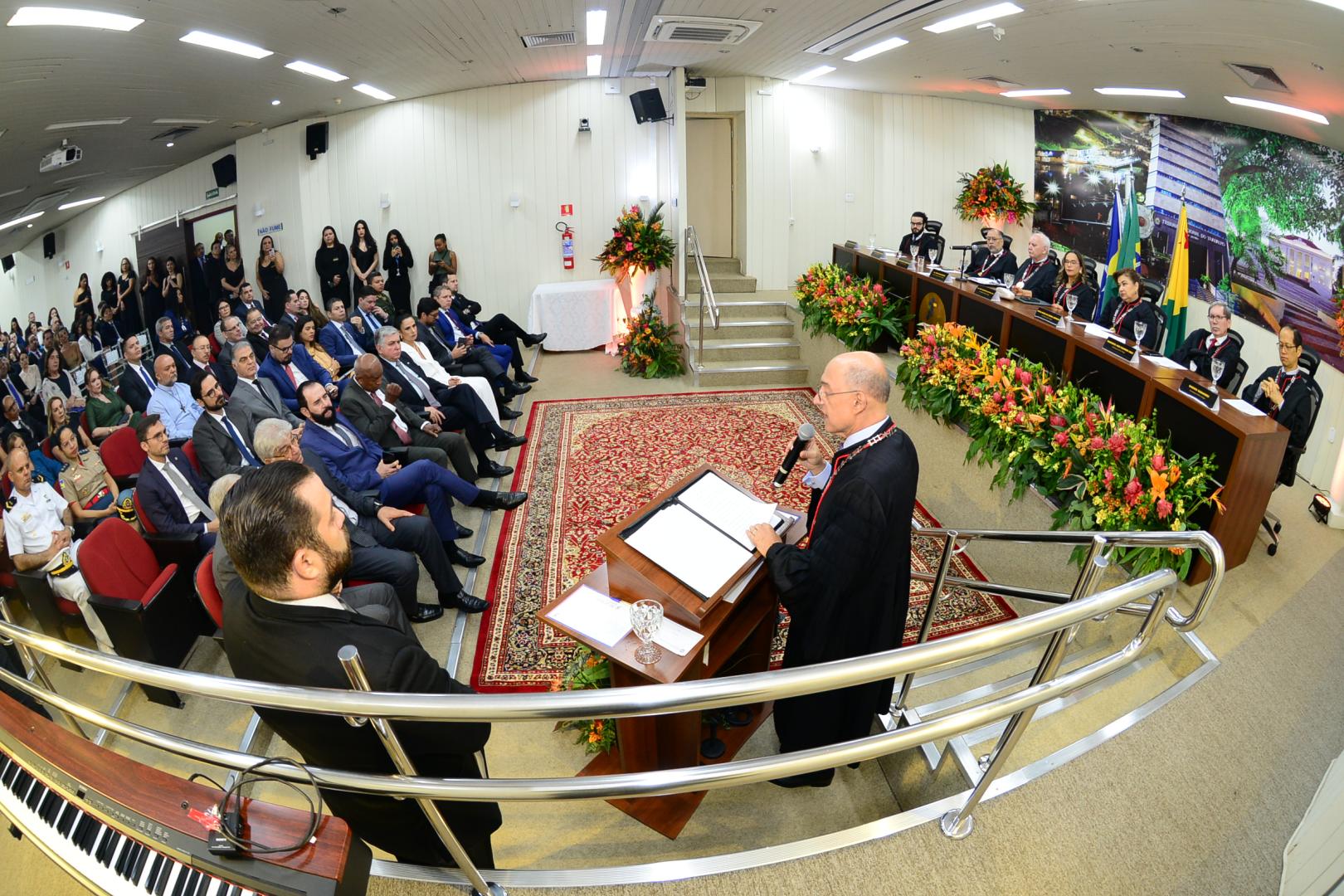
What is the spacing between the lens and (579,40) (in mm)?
7340

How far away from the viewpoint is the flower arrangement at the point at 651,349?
28.7 feet

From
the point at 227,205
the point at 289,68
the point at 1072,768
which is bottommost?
the point at 1072,768

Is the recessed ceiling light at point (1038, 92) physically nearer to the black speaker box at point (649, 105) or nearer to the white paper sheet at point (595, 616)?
the black speaker box at point (649, 105)

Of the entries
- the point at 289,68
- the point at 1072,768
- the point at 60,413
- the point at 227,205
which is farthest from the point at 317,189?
the point at 1072,768

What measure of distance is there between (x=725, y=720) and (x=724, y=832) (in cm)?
46

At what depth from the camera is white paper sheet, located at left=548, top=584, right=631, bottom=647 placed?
2.17 meters

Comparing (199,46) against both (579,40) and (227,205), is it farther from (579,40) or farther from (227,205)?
(227,205)

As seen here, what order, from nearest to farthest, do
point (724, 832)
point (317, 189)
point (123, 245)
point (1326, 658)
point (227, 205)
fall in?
point (724, 832) → point (1326, 658) → point (317, 189) → point (227, 205) → point (123, 245)

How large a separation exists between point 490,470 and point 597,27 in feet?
13.6

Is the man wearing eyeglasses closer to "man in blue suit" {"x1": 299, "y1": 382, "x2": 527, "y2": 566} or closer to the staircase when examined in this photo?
the staircase

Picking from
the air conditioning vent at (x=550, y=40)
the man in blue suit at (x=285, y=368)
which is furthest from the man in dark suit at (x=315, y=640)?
the air conditioning vent at (x=550, y=40)

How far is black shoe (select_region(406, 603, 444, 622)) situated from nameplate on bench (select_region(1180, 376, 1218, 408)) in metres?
4.02

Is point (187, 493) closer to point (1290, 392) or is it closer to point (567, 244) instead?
point (1290, 392)

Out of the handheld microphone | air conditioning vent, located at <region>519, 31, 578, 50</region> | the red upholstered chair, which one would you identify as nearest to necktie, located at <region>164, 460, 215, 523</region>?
the red upholstered chair
